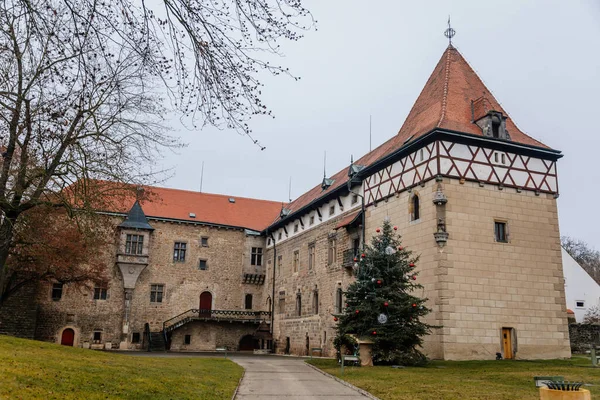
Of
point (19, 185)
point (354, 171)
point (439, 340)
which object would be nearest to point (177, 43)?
point (19, 185)

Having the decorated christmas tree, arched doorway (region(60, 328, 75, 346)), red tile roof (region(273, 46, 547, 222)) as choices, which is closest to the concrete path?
the decorated christmas tree

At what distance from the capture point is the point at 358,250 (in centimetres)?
2336

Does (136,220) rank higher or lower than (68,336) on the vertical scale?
higher

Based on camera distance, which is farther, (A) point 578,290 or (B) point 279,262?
(B) point 279,262

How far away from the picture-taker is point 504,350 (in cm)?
2000

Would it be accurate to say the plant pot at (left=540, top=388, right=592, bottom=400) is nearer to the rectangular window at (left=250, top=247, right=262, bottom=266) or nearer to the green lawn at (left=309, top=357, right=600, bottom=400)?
the green lawn at (left=309, top=357, right=600, bottom=400)

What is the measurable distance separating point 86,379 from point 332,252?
19.7 m

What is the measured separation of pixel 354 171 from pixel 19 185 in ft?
53.5

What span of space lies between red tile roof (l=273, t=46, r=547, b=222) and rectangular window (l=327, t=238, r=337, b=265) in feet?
20.7

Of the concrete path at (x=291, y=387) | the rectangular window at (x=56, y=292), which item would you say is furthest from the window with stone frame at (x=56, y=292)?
the concrete path at (x=291, y=387)

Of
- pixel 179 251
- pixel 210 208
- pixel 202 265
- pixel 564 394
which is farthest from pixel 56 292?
pixel 564 394

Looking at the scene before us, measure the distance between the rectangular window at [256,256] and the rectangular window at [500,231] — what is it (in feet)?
70.5

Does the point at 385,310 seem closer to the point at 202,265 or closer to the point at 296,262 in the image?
the point at 296,262

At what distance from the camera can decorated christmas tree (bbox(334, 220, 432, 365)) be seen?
17.8 meters
